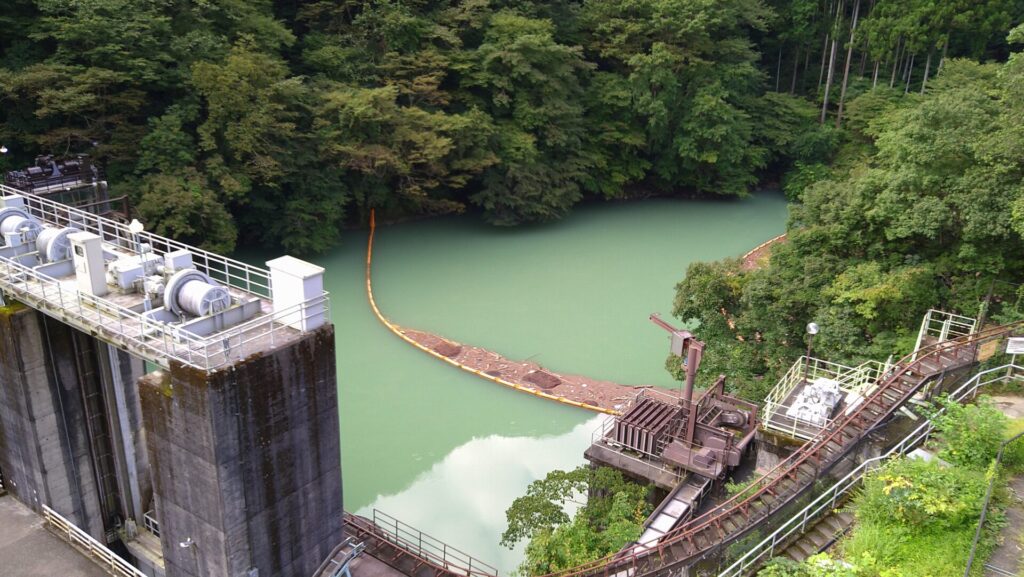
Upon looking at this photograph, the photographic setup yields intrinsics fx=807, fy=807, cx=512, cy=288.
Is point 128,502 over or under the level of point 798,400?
under

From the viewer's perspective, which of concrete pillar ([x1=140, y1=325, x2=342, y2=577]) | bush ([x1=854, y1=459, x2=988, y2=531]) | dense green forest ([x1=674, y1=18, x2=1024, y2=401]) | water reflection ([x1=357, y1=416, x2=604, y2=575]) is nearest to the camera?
bush ([x1=854, y1=459, x2=988, y2=531])

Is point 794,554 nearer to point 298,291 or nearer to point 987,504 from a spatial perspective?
point 987,504

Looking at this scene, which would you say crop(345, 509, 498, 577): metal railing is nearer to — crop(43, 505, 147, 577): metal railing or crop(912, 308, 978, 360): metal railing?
crop(43, 505, 147, 577): metal railing

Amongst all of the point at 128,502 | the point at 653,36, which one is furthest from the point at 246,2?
the point at 128,502

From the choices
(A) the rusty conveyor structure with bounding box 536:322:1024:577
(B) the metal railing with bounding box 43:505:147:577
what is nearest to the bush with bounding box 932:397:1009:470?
(A) the rusty conveyor structure with bounding box 536:322:1024:577

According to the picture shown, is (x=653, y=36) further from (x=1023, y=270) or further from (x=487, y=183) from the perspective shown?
(x=1023, y=270)

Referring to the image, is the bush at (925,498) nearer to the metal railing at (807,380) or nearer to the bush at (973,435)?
the bush at (973,435)

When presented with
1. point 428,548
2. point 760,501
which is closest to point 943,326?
point 760,501
